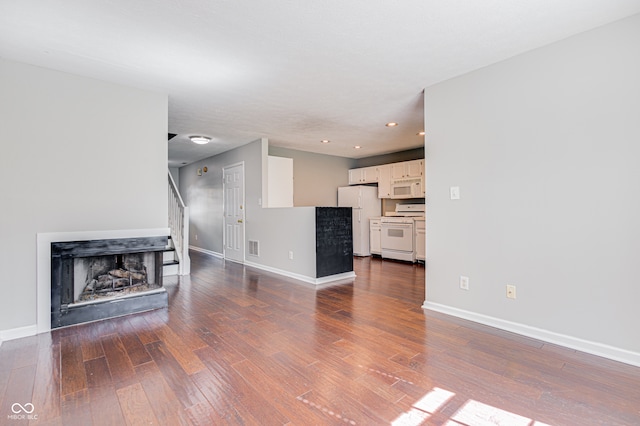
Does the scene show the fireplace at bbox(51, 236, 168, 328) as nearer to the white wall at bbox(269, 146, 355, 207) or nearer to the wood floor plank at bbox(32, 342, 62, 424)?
the wood floor plank at bbox(32, 342, 62, 424)

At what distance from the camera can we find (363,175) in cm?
753

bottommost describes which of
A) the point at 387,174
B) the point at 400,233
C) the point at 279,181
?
the point at 400,233

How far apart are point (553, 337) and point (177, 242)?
212 inches

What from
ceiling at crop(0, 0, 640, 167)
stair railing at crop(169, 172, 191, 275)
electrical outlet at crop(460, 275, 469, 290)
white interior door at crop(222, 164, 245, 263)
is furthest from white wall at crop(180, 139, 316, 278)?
electrical outlet at crop(460, 275, 469, 290)

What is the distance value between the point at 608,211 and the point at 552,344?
1112mm

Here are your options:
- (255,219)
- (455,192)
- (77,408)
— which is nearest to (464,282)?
(455,192)

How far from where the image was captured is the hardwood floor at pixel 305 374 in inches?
64.2

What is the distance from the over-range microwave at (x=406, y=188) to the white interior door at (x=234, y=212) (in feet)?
10.8

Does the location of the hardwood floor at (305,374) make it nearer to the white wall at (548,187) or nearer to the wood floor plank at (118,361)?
the wood floor plank at (118,361)

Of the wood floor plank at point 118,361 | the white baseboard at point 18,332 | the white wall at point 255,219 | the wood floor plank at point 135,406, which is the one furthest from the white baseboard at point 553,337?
the white baseboard at point 18,332

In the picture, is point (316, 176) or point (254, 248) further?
point (316, 176)

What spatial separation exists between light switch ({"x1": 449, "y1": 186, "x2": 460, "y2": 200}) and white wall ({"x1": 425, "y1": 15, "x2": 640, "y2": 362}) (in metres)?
0.05

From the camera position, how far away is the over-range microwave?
629cm
